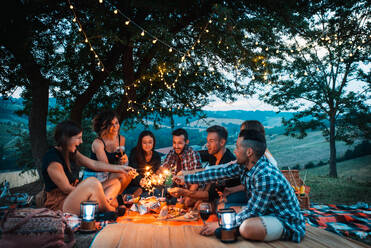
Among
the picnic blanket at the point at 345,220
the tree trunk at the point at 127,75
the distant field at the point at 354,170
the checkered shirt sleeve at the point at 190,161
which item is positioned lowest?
the picnic blanket at the point at 345,220

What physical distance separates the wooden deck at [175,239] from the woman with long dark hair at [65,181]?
2.25 ft

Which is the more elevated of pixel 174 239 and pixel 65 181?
pixel 65 181

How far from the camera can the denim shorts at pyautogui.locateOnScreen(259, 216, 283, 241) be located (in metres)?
2.25

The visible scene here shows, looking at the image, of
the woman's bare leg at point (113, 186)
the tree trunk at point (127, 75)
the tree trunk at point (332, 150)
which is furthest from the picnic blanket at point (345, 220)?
the tree trunk at point (332, 150)

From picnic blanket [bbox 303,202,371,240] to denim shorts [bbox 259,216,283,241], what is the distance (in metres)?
1.54

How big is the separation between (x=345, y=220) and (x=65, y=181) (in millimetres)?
3889

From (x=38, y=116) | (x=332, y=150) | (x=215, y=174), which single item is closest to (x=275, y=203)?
(x=215, y=174)

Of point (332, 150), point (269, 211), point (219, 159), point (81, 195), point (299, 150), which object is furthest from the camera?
point (299, 150)

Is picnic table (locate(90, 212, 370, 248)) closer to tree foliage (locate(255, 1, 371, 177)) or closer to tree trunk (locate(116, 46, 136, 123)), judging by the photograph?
tree trunk (locate(116, 46, 136, 123))

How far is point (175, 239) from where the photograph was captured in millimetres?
2428

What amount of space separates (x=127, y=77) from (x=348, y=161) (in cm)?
872

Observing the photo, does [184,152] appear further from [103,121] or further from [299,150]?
[299,150]

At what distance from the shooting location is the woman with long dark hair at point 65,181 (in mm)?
3154

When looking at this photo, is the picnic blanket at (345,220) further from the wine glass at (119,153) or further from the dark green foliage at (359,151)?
the dark green foliage at (359,151)
